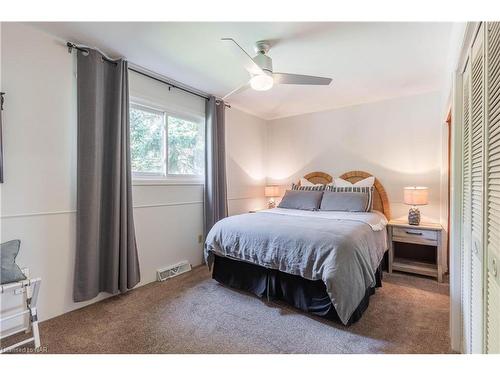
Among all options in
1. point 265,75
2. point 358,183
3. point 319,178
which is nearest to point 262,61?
point 265,75

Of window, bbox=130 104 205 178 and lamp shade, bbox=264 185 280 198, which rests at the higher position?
window, bbox=130 104 205 178

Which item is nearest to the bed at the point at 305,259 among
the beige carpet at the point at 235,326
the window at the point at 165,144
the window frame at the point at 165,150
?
the beige carpet at the point at 235,326

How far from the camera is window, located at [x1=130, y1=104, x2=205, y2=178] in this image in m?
2.80

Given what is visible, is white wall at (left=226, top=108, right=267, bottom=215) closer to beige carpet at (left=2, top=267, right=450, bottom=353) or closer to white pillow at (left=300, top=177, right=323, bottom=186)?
white pillow at (left=300, top=177, right=323, bottom=186)

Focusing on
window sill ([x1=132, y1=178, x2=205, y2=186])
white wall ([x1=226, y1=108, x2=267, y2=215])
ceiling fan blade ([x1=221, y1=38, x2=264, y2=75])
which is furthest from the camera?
white wall ([x1=226, y1=108, x2=267, y2=215])

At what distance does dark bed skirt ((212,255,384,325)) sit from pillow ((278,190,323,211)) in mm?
1171

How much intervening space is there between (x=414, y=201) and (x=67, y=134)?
373cm

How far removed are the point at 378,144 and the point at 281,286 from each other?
2.62 meters

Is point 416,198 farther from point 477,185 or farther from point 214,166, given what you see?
point 214,166

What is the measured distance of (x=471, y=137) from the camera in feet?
4.40

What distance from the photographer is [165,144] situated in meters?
3.08

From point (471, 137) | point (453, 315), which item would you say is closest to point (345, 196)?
point (453, 315)

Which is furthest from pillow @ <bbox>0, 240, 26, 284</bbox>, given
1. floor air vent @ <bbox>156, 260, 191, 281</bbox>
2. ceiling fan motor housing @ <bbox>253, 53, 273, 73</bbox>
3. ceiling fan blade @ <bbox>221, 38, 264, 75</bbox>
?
ceiling fan motor housing @ <bbox>253, 53, 273, 73</bbox>

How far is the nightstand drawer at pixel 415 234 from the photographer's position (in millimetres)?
2846
